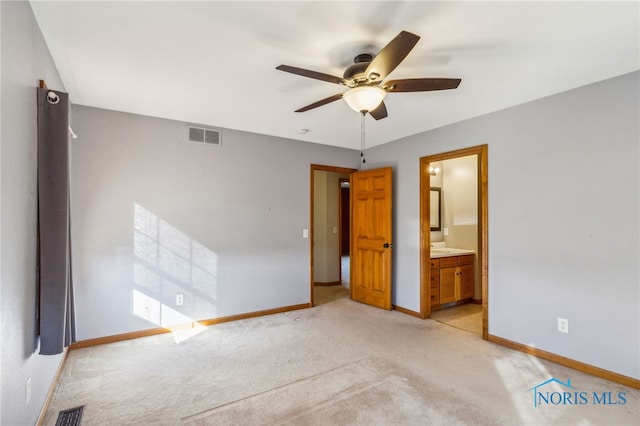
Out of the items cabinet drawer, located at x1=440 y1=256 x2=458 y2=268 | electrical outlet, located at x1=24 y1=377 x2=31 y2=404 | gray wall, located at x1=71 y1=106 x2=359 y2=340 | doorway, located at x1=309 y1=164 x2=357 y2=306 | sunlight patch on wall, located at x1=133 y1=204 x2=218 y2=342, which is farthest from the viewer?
doorway, located at x1=309 y1=164 x2=357 y2=306

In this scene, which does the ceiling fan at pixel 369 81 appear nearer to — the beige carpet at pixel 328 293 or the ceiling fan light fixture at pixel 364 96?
the ceiling fan light fixture at pixel 364 96

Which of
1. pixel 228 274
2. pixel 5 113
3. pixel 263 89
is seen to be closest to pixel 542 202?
pixel 263 89

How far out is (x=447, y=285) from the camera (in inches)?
176

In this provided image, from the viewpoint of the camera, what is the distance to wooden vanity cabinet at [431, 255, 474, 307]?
4340 mm

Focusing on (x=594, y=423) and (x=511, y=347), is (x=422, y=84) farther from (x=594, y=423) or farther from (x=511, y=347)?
(x=511, y=347)

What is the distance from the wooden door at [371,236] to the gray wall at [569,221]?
1363 millimetres

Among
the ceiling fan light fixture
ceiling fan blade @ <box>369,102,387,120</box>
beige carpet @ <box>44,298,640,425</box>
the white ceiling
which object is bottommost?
beige carpet @ <box>44,298,640,425</box>

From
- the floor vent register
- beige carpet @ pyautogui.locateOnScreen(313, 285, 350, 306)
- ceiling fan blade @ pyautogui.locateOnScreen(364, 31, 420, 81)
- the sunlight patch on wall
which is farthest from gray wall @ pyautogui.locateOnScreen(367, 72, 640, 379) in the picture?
the floor vent register

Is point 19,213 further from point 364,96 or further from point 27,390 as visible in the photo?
point 364,96

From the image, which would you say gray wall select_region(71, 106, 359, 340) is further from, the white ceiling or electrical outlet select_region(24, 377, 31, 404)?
electrical outlet select_region(24, 377, 31, 404)

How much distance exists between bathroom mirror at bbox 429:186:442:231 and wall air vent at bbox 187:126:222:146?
351 centimetres

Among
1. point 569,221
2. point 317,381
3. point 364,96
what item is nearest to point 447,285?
point 569,221

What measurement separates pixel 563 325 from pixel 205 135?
4326 mm

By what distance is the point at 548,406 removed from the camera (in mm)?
2168
